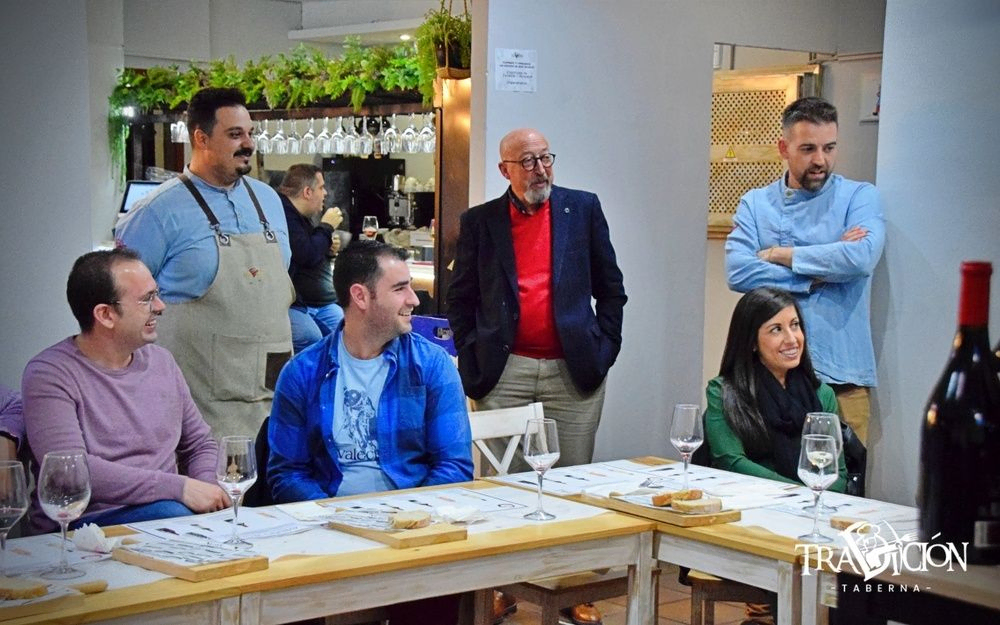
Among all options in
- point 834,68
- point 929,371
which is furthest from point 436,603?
point 834,68

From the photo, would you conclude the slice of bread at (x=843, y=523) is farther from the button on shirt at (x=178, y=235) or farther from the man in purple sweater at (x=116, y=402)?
the button on shirt at (x=178, y=235)

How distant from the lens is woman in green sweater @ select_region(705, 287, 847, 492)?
370 centimetres

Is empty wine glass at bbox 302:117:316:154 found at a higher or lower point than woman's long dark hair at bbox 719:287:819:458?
higher

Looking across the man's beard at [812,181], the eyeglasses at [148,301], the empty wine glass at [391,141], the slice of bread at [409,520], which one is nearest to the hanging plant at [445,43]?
the empty wine glass at [391,141]

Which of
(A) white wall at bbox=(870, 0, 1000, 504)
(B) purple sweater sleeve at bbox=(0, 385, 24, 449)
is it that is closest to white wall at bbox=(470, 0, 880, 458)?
(A) white wall at bbox=(870, 0, 1000, 504)

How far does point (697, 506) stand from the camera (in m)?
2.86

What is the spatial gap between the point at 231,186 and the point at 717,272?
3.80 m

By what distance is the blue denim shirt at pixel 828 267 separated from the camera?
4.23m

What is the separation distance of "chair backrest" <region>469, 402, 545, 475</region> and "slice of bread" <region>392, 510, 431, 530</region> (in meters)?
1.04

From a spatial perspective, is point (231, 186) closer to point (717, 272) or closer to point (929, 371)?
point (929, 371)

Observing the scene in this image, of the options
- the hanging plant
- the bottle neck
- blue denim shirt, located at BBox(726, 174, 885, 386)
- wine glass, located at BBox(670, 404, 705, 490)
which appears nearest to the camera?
the bottle neck

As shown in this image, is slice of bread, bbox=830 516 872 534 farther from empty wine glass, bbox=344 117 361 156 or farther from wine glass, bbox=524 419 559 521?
empty wine glass, bbox=344 117 361 156

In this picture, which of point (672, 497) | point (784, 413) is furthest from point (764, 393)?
point (672, 497)

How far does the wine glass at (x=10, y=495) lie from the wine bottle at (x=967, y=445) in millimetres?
1700
